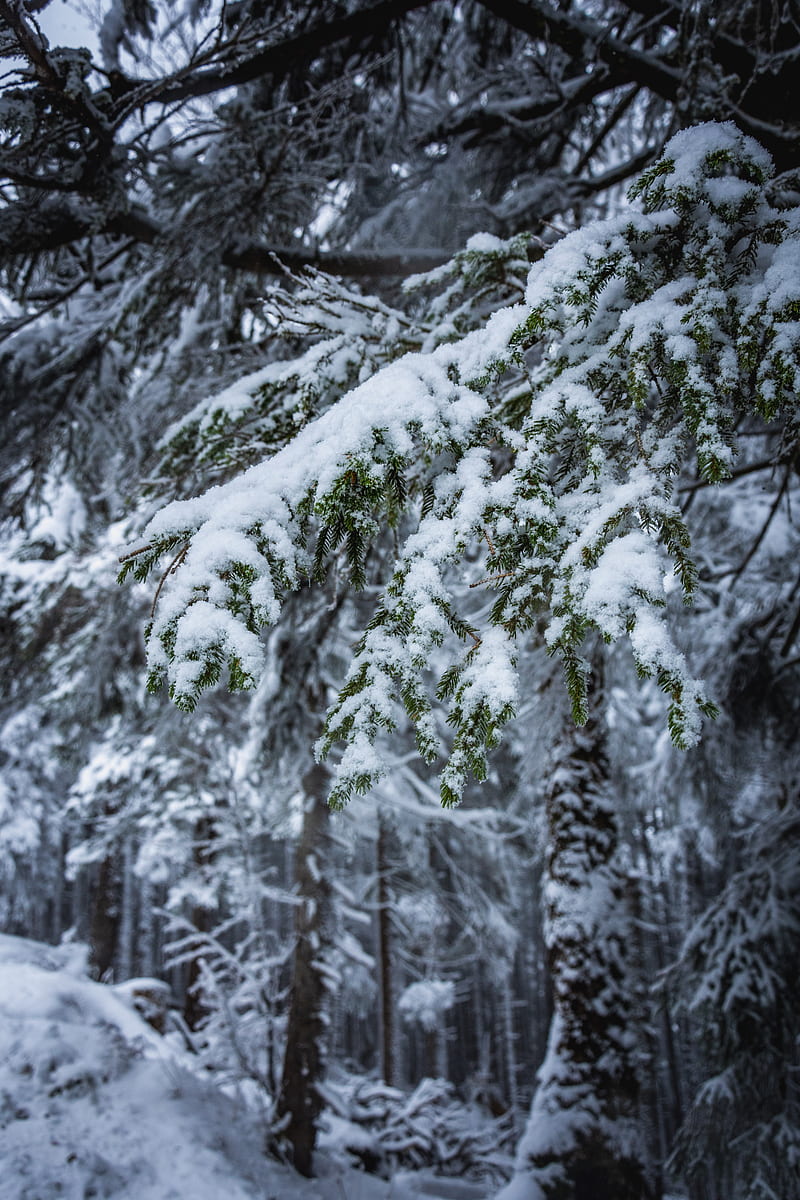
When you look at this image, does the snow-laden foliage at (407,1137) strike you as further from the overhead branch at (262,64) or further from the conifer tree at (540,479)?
the overhead branch at (262,64)

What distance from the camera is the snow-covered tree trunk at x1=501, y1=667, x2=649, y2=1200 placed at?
12.0 feet

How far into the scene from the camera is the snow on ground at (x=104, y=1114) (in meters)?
3.74

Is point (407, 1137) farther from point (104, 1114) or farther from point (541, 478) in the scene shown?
point (541, 478)

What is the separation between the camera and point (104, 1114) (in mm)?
4297

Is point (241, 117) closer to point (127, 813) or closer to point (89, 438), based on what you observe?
point (89, 438)

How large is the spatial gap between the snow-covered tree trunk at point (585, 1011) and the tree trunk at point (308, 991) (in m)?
2.84

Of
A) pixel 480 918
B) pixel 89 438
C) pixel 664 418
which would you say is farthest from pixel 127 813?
pixel 664 418

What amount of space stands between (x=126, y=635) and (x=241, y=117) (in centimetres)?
361

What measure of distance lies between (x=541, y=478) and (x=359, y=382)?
100 cm

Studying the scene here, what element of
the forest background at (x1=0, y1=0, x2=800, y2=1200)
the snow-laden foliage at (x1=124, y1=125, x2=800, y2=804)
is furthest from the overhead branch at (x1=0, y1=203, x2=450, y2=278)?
the snow-laden foliage at (x1=124, y1=125, x2=800, y2=804)

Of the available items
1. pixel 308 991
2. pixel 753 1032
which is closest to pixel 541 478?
pixel 753 1032

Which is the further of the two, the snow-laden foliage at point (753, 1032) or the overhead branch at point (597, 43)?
the snow-laden foliage at point (753, 1032)

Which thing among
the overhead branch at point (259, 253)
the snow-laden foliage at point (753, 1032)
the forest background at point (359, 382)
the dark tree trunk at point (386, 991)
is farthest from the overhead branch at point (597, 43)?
the dark tree trunk at point (386, 991)

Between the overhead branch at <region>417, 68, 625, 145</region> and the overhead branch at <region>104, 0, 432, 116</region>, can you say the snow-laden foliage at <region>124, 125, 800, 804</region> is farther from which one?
the overhead branch at <region>417, 68, 625, 145</region>
